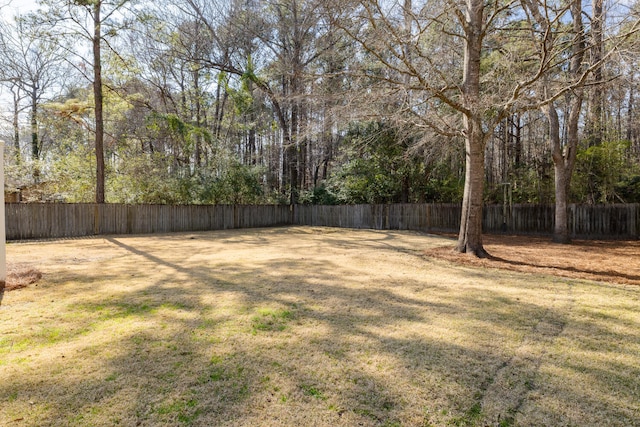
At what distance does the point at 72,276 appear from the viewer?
516 centimetres

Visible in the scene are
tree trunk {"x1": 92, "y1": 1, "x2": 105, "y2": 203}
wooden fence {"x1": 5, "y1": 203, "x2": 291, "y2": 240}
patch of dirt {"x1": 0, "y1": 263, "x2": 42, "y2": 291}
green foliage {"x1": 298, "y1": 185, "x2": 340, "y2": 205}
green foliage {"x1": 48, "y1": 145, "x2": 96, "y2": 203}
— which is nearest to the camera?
patch of dirt {"x1": 0, "y1": 263, "x2": 42, "y2": 291}

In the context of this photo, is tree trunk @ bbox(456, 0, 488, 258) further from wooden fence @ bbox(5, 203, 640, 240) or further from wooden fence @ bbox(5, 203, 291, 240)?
wooden fence @ bbox(5, 203, 291, 240)

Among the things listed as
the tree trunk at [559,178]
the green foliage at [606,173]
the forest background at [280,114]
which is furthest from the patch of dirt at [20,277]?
the green foliage at [606,173]

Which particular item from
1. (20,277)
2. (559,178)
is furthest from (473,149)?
(20,277)

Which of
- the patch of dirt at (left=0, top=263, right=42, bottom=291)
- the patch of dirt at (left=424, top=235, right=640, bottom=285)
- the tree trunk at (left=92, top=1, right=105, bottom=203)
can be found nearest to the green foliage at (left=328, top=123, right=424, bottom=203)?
the patch of dirt at (left=424, top=235, right=640, bottom=285)

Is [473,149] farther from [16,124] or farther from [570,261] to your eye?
[16,124]

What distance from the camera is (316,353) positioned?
8.52 ft

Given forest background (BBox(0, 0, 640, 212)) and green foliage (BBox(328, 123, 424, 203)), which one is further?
green foliage (BBox(328, 123, 424, 203))

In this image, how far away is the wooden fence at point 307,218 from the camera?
11.6 metres

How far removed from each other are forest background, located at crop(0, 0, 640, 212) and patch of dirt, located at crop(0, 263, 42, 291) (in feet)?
19.9

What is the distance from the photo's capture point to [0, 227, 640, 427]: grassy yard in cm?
189

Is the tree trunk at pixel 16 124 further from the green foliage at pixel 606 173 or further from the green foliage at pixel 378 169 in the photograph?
the green foliage at pixel 606 173

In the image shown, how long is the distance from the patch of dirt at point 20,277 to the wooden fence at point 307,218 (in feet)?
24.0

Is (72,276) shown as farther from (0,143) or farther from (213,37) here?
(213,37)
